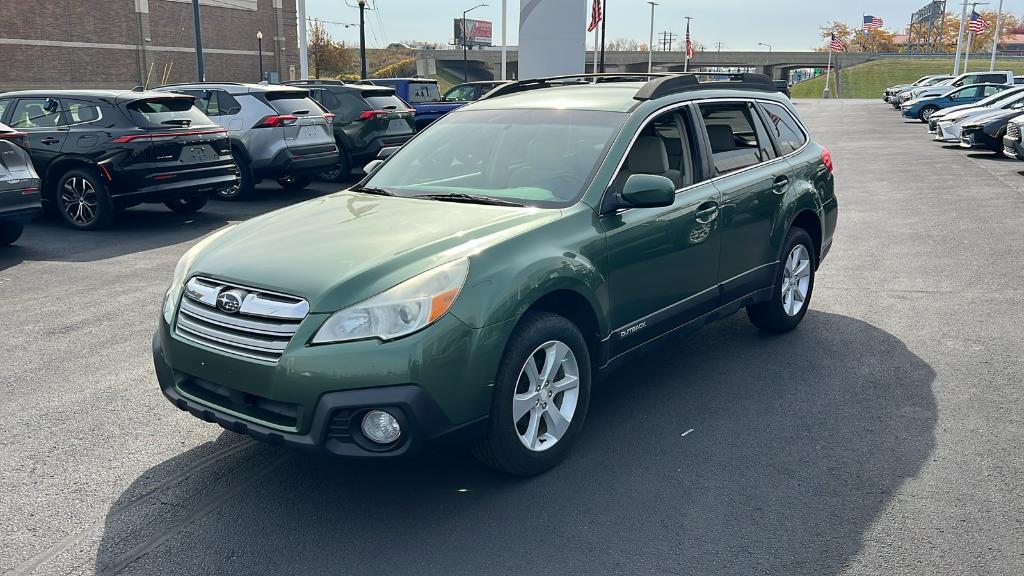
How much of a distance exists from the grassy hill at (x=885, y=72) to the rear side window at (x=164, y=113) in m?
88.6

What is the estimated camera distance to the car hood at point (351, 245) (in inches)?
135

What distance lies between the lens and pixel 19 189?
8805 mm

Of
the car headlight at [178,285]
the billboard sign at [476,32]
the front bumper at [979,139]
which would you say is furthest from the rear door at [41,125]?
the billboard sign at [476,32]

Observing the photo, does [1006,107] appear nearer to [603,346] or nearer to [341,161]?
[341,161]

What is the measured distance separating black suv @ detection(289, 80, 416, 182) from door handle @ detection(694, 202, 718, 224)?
1116 centimetres

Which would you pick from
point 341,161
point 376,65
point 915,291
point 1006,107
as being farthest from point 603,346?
point 376,65

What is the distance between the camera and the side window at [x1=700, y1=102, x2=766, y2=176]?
5211 mm

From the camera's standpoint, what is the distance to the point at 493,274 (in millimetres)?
3564

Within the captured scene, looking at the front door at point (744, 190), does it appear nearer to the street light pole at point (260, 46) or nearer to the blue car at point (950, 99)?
the blue car at point (950, 99)

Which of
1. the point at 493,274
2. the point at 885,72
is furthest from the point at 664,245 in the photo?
the point at 885,72

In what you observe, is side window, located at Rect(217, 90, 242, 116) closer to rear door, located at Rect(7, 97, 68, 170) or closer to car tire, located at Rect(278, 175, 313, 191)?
car tire, located at Rect(278, 175, 313, 191)

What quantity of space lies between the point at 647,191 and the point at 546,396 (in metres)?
1.11

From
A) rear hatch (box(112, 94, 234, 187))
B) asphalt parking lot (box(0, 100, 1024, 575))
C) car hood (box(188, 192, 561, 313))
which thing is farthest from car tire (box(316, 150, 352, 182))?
car hood (box(188, 192, 561, 313))

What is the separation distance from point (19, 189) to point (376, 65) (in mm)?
100620
